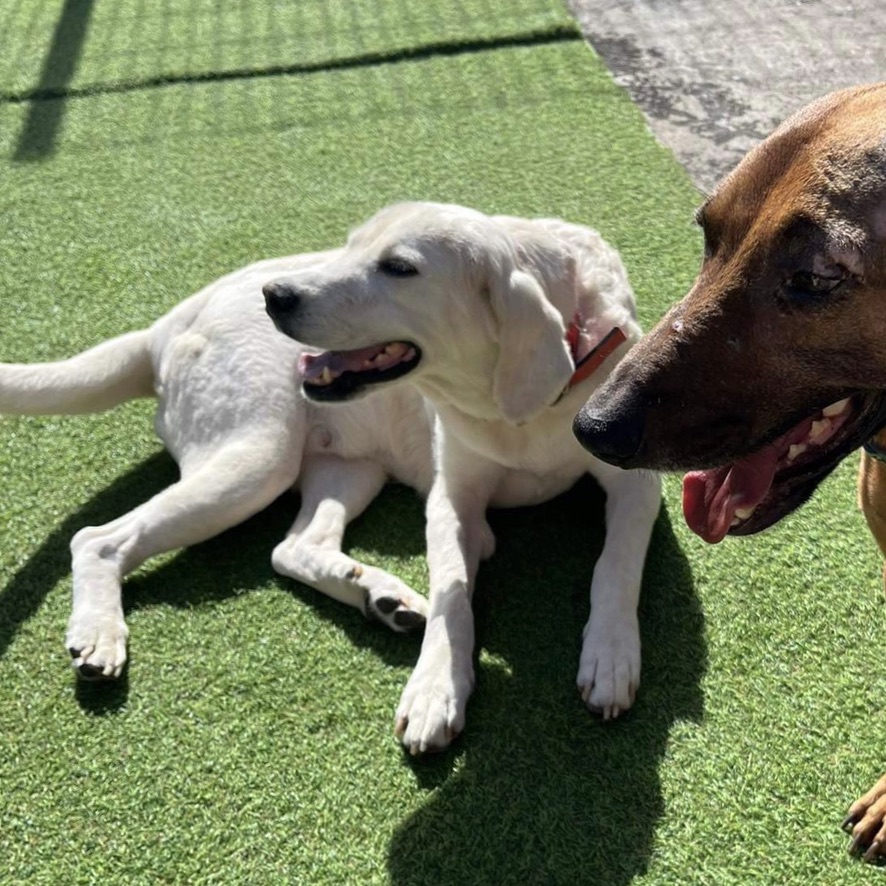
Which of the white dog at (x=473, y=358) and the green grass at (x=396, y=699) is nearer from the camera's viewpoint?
the green grass at (x=396, y=699)

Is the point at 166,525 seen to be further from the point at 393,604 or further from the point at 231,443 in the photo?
the point at 393,604

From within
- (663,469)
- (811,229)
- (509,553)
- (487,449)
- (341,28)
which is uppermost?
(811,229)

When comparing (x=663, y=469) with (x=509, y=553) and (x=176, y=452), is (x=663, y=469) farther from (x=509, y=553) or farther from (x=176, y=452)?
(x=176, y=452)

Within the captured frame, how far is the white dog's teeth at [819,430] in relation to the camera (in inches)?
70.3

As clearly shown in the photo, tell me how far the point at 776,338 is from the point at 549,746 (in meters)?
1.14

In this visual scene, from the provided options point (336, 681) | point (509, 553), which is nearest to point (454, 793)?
point (336, 681)

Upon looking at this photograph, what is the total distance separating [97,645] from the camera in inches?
97.3

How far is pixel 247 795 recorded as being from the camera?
2178 mm

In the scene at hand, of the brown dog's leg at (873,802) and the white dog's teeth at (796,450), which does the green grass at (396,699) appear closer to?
the brown dog's leg at (873,802)

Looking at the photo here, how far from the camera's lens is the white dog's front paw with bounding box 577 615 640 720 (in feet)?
7.33

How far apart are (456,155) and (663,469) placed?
3647 mm

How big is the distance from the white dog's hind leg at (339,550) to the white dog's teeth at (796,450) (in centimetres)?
111

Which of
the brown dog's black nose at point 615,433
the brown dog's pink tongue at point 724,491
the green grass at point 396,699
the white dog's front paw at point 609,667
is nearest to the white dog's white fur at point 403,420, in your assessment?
the white dog's front paw at point 609,667

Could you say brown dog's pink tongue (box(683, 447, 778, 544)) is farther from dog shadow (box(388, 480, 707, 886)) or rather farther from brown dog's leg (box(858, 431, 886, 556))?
dog shadow (box(388, 480, 707, 886))
